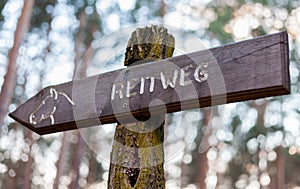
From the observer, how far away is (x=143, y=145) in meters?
1.47

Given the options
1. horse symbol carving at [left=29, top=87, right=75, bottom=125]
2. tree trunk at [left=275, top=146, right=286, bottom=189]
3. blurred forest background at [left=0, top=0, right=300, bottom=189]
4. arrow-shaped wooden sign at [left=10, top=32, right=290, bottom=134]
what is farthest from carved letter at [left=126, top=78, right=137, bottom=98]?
tree trunk at [left=275, top=146, right=286, bottom=189]

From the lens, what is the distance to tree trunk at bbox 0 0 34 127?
674 cm

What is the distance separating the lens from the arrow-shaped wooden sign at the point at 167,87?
4.02ft

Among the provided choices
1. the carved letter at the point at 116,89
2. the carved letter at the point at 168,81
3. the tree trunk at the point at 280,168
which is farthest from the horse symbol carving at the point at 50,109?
the tree trunk at the point at 280,168

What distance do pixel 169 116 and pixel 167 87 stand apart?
5.61 meters

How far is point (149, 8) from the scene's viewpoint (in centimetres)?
870

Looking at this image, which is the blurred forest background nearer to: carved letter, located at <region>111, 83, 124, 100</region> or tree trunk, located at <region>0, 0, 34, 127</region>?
tree trunk, located at <region>0, 0, 34, 127</region>

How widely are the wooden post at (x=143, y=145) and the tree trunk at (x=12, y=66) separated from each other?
554 centimetres

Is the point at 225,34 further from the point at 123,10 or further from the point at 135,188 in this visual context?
the point at 135,188

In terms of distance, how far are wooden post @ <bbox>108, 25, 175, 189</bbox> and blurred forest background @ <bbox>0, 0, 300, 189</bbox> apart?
5.42 meters

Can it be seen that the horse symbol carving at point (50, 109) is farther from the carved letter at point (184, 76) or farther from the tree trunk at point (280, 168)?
the tree trunk at point (280, 168)

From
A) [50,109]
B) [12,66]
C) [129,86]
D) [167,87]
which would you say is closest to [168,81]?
[167,87]

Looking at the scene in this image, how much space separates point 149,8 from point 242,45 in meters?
7.56

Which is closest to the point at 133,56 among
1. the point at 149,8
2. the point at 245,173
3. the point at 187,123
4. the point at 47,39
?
the point at 187,123
